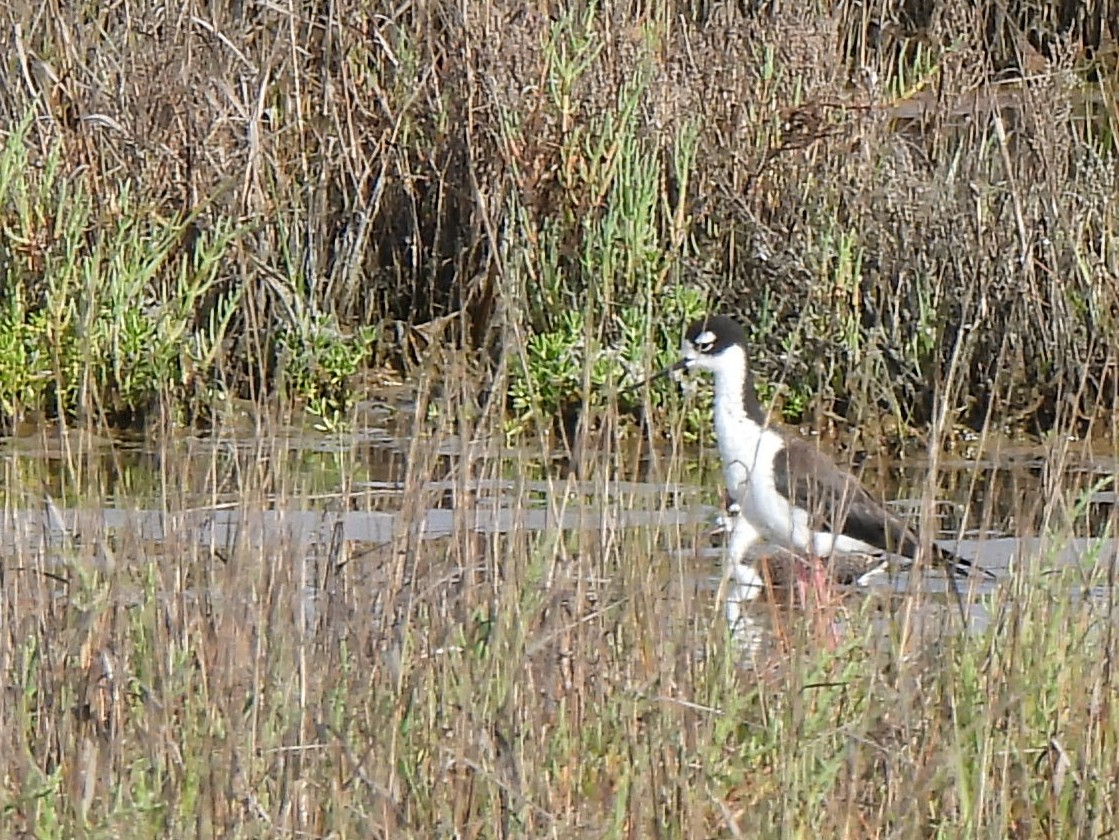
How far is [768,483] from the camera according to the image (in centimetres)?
614

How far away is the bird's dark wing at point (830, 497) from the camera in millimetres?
5789

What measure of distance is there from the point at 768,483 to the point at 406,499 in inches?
86.0

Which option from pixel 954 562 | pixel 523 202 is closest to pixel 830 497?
pixel 954 562

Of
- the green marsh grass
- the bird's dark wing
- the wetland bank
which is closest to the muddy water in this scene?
the wetland bank

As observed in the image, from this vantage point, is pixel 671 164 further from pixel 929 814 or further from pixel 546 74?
pixel 929 814

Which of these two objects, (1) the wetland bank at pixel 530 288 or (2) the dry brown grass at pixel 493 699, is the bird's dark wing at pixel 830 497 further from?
(2) the dry brown grass at pixel 493 699

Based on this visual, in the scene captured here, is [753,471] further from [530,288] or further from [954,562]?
[530,288]

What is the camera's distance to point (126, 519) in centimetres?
443

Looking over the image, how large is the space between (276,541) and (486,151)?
3943mm

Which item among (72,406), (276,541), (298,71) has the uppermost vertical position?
(298,71)

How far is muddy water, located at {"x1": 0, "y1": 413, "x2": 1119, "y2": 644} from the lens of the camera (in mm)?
4359

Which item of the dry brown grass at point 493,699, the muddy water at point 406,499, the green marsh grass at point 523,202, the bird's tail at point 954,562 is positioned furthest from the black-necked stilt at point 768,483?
the dry brown grass at point 493,699

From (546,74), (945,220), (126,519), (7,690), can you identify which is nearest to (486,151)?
(546,74)

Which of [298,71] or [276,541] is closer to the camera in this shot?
[276,541]
